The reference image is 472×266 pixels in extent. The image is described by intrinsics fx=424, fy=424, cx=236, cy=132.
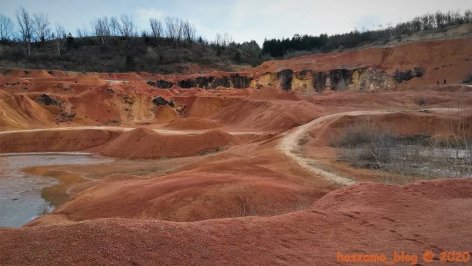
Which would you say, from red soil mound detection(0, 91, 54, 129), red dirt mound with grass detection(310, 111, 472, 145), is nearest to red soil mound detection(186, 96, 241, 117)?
red soil mound detection(0, 91, 54, 129)

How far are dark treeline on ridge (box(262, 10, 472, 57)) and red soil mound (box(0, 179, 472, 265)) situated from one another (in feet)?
231

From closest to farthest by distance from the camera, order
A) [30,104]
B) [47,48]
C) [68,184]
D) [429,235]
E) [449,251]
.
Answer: [449,251] → [429,235] → [68,184] → [30,104] → [47,48]

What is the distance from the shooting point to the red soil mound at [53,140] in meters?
36.0

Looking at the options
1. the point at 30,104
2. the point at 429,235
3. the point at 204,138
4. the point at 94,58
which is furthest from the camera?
the point at 94,58

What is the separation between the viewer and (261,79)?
66.4 metres

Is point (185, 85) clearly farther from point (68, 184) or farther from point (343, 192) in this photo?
point (343, 192)

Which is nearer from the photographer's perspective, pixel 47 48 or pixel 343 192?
pixel 343 192

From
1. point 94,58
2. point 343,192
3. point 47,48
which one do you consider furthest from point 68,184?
point 47,48

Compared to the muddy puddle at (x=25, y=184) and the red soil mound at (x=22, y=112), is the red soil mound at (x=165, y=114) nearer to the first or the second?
the red soil mound at (x=22, y=112)

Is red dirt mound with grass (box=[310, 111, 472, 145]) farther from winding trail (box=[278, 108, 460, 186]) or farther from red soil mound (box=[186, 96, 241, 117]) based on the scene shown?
red soil mound (box=[186, 96, 241, 117])

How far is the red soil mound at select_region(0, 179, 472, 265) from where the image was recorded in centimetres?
523

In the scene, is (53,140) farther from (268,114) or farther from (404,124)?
(404,124)

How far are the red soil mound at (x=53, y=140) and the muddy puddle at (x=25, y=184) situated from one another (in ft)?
4.60

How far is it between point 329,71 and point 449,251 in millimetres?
57893
